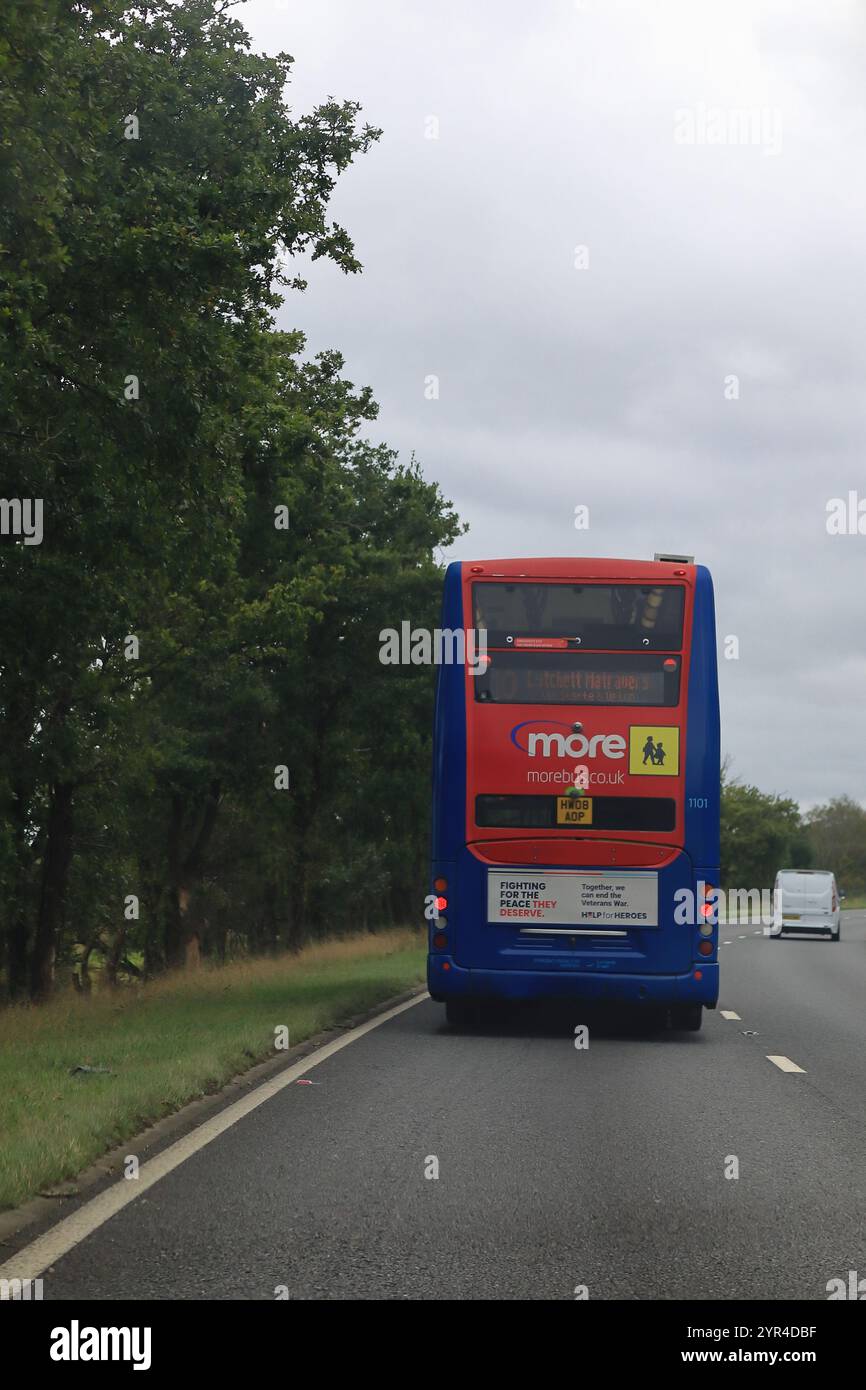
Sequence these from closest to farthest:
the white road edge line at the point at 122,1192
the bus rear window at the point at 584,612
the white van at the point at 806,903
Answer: the white road edge line at the point at 122,1192 → the bus rear window at the point at 584,612 → the white van at the point at 806,903

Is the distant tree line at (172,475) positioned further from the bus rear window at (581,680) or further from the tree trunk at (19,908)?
the bus rear window at (581,680)

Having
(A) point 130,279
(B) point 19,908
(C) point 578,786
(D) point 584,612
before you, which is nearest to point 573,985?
(C) point 578,786

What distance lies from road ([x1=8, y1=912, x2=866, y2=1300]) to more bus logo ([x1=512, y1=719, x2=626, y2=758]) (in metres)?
2.65

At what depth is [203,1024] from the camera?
1528 centimetres

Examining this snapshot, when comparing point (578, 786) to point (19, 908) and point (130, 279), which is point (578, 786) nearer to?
point (130, 279)

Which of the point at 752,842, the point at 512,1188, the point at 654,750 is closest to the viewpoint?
the point at 512,1188

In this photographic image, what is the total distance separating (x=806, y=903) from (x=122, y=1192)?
4214 centimetres

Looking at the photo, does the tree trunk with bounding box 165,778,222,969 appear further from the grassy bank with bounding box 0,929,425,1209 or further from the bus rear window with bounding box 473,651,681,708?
the bus rear window with bounding box 473,651,681,708

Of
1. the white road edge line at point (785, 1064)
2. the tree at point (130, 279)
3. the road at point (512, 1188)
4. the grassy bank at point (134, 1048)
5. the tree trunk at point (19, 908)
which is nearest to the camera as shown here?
the road at point (512, 1188)

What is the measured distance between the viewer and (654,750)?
15.3 m

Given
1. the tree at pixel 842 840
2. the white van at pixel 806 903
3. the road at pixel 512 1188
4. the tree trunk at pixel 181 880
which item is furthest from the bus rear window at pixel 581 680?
the tree at pixel 842 840

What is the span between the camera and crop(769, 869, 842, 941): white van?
157 ft

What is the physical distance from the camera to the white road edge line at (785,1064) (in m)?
13.8

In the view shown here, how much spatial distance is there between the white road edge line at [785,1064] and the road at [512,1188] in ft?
0.33
